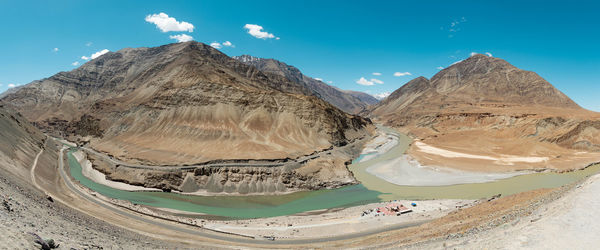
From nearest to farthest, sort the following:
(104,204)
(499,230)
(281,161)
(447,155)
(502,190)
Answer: (499,230) → (104,204) → (502,190) → (281,161) → (447,155)

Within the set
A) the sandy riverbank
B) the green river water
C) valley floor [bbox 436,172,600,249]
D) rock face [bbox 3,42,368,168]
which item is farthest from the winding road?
rock face [bbox 3,42,368,168]

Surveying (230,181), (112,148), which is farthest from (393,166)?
(112,148)

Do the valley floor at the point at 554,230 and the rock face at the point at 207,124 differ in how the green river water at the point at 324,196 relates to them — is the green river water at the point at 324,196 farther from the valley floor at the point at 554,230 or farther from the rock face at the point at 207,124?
the valley floor at the point at 554,230

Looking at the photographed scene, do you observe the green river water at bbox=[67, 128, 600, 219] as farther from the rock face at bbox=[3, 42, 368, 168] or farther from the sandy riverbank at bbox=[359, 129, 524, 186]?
the rock face at bbox=[3, 42, 368, 168]

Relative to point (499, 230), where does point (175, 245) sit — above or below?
below

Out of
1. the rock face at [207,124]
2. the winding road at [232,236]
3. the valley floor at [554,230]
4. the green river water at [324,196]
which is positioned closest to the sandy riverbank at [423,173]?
the green river water at [324,196]

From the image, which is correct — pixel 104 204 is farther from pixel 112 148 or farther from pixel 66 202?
pixel 112 148

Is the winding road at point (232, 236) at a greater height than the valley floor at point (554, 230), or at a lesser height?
lesser

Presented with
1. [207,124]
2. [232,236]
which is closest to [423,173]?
[232,236]
